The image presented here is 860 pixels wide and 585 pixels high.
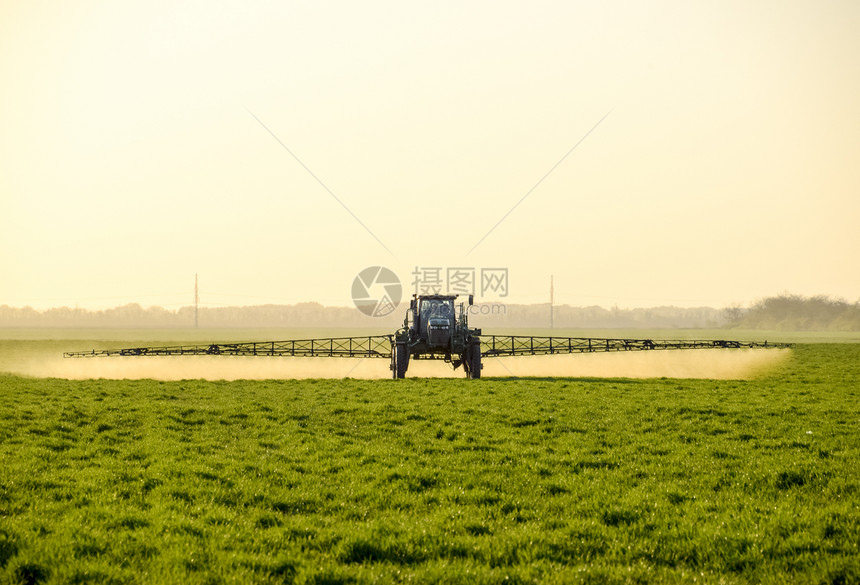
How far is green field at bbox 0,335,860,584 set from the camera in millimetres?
7297

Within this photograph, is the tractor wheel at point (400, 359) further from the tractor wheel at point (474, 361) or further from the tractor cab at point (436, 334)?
the tractor wheel at point (474, 361)

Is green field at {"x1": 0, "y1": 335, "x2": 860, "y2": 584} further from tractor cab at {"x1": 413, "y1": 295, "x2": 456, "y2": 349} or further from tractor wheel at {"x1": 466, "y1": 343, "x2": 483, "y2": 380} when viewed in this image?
tractor wheel at {"x1": 466, "y1": 343, "x2": 483, "y2": 380}

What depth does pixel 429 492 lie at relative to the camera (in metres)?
10.4

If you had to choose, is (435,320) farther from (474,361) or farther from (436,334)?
(474,361)

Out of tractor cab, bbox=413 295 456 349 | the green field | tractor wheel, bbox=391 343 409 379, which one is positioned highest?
tractor cab, bbox=413 295 456 349

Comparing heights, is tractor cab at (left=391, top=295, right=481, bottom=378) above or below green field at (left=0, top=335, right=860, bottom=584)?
above

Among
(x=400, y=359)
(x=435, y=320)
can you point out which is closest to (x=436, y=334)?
(x=435, y=320)

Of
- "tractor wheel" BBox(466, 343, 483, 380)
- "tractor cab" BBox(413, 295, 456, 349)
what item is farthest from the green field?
"tractor wheel" BBox(466, 343, 483, 380)

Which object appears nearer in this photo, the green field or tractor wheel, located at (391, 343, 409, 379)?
the green field

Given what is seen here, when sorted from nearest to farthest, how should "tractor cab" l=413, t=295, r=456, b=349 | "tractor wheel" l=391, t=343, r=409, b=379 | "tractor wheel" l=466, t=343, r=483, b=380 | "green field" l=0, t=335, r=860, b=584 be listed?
1. "green field" l=0, t=335, r=860, b=584
2. "tractor cab" l=413, t=295, r=456, b=349
3. "tractor wheel" l=391, t=343, r=409, b=379
4. "tractor wheel" l=466, t=343, r=483, b=380

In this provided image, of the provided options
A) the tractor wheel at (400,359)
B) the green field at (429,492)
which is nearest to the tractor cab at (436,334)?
the tractor wheel at (400,359)

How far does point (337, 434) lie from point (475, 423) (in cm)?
412

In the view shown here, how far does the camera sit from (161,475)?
11.3m

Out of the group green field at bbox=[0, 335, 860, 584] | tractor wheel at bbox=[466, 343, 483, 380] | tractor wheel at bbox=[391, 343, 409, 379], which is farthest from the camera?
tractor wheel at bbox=[466, 343, 483, 380]
